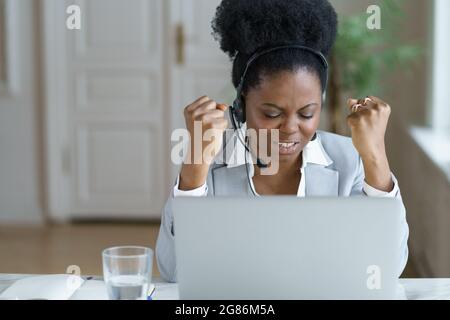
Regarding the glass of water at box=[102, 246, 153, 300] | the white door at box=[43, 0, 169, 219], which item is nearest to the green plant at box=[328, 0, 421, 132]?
the white door at box=[43, 0, 169, 219]

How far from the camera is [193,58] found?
192 inches

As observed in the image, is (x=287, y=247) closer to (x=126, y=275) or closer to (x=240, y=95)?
(x=126, y=275)

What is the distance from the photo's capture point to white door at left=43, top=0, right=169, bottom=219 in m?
4.88

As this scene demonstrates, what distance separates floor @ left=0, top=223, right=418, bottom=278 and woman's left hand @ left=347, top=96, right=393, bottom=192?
237 centimetres

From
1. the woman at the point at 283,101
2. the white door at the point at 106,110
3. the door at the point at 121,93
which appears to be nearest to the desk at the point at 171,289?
the woman at the point at 283,101

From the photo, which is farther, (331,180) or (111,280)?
(331,180)

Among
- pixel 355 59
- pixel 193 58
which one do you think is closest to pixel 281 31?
pixel 355 59

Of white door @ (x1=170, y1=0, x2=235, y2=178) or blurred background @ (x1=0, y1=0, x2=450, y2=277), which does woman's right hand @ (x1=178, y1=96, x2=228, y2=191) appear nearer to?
blurred background @ (x1=0, y1=0, x2=450, y2=277)

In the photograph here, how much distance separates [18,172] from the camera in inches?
201

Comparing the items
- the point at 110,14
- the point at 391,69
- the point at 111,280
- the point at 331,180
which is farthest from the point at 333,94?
the point at 111,280

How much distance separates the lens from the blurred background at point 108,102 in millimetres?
4688

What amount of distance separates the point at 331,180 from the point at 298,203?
647mm

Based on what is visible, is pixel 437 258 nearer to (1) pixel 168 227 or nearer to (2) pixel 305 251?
(1) pixel 168 227

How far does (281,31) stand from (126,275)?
0.66 meters
